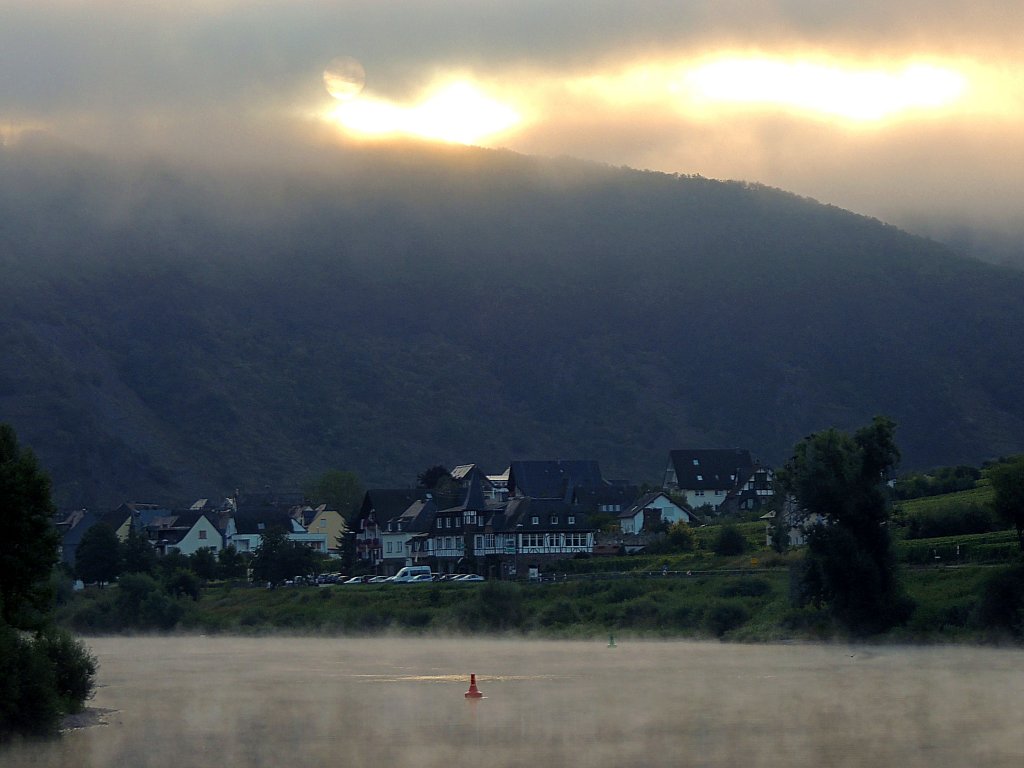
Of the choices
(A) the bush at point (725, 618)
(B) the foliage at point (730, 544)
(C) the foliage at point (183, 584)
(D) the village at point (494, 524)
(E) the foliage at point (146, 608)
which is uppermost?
(D) the village at point (494, 524)

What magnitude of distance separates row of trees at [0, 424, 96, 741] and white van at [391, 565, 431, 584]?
79.5m

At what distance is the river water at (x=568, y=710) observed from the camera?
52562 millimetres

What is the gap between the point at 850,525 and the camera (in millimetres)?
93250

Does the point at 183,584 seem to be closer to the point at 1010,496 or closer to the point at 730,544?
the point at 730,544

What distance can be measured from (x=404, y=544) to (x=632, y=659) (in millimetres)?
82164

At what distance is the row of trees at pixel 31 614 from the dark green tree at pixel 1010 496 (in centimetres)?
4865

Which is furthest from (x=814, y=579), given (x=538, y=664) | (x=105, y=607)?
(x=105, y=607)

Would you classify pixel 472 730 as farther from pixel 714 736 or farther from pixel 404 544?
pixel 404 544

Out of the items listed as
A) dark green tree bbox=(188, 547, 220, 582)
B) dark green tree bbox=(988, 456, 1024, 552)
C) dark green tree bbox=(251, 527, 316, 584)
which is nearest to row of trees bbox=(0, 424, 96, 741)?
dark green tree bbox=(988, 456, 1024, 552)

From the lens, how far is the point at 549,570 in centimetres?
13312

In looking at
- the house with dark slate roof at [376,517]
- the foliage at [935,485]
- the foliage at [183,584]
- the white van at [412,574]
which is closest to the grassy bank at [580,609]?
the foliage at [183,584]

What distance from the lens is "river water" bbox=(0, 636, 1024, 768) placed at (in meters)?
52.6

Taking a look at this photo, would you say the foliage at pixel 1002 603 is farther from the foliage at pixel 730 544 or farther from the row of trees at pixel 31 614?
the row of trees at pixel 31 614

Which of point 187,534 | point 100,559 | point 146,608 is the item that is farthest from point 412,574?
point 187,534
